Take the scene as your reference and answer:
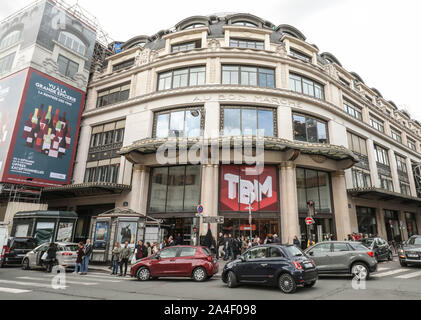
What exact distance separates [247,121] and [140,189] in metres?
11.2

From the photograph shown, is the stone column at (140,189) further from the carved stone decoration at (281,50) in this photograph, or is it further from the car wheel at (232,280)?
the carved stone decoration at (281,50)

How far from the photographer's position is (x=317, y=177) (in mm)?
24000

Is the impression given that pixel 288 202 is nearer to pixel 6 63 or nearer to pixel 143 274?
pixel 143 274

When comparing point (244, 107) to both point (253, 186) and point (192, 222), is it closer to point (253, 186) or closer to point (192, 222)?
point (253, 186)

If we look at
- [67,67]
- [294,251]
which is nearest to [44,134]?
[67,67]

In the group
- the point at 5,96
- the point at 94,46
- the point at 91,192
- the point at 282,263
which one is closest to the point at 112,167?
the point at 91,192

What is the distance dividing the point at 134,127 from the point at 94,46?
17072 millimetres

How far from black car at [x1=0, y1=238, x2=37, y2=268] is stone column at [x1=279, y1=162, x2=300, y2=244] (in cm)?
1834

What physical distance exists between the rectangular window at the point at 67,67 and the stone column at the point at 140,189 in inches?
608

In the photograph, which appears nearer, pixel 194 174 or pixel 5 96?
pixel 194 174

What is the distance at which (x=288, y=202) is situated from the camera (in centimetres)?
2080

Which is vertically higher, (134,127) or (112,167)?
(134,127)

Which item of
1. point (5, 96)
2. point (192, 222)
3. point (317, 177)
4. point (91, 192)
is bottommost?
point (192, 222)

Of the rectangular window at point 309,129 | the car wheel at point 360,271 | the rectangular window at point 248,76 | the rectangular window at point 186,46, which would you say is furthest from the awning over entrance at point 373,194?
the rectangular window at point 186,46
